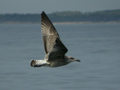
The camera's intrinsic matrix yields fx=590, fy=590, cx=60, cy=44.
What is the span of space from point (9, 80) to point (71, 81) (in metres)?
1.91

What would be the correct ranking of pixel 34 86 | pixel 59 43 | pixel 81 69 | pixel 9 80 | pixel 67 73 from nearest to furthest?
1. pixel 59 43
2. pixel 34 86
3. pixel 9 80
4. pixel 67 73
5. pixel 81 69

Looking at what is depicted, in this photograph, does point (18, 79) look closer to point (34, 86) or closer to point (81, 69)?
point (34, 86)

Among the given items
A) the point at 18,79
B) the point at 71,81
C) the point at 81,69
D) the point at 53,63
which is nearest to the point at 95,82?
the point at 71,81

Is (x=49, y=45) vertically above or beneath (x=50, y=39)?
beneath

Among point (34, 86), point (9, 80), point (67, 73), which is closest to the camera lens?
point (34, 86)

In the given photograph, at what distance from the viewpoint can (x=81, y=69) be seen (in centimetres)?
2123

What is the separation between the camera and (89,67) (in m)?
21.8

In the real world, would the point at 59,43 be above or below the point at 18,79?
above

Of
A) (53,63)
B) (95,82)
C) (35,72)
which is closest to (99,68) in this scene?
(35,72)

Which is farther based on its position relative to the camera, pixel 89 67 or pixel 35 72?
pixel 89 67

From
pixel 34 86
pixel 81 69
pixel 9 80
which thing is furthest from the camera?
pixel 81 69

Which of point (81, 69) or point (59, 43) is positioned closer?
point (59, 43)

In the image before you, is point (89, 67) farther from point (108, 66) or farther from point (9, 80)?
point (9, 80)

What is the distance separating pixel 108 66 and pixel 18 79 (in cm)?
493
